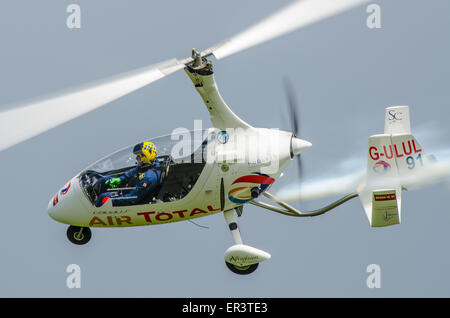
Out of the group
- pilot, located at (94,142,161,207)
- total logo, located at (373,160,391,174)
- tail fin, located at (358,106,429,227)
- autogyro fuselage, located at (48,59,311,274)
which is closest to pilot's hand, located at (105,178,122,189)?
pilot, located at (94,142,161,207)

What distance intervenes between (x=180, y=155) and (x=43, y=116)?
2842 millimetres

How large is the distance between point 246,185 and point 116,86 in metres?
2.90

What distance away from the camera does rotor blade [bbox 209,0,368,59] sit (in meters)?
13.3

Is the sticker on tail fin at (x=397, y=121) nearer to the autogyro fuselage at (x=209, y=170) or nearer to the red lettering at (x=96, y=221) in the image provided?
the autogyro fuselage at (x=209, y=170)

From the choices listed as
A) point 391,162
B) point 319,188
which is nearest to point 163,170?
point 319,188

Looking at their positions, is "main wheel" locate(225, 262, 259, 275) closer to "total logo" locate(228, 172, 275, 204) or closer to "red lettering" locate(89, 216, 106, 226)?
"total logo" locate(228, 172, 275, 204)

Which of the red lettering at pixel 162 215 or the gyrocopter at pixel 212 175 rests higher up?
the gyrocopter at pixel 212 175

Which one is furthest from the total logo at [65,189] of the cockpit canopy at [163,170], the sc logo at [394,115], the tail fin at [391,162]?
the sc logo at [394,115]

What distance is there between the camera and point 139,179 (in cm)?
1512

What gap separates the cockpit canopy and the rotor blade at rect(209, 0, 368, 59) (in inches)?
80.6

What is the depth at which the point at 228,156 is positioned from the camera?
15.0m

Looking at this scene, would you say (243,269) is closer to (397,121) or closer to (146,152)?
(146,152)

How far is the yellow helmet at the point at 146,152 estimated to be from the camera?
49.7 feet

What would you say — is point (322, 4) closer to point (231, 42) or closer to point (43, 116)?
point (231, 42)
